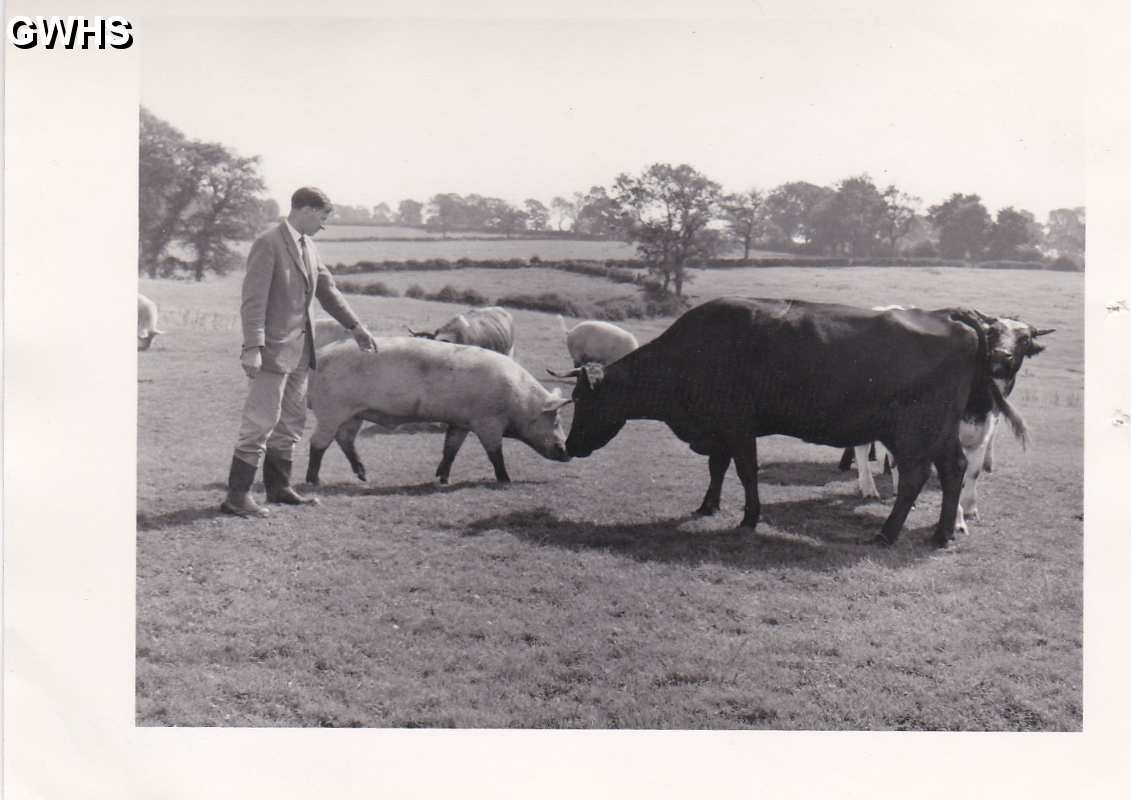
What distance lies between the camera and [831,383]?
5.05m

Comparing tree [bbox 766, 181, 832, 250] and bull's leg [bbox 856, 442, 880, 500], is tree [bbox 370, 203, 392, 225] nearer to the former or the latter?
tree [bbox 766, 181, 832, 250]

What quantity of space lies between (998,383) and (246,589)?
404 centimetres

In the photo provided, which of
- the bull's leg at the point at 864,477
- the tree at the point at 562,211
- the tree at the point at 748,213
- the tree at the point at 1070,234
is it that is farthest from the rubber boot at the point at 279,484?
the tree at the point at 1070,234

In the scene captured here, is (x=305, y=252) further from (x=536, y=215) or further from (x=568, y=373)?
(x=568, y=373)

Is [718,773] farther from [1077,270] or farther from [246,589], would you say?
[1077,270]

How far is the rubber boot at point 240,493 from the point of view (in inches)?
191

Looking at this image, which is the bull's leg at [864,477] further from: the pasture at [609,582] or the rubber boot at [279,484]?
the rubber boot at [279,484]

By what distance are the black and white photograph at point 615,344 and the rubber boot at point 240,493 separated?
2 centimetres

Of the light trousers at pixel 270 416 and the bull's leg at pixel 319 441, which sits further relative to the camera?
the bull's leg at pixel 319 441

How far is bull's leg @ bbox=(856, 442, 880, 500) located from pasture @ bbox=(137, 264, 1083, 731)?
0.47 ft

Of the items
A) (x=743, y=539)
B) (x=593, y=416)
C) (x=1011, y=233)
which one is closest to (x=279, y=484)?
(x=593, y=416)

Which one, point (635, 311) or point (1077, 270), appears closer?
point (1077, 270)

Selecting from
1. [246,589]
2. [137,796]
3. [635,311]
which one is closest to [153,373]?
[246,589]

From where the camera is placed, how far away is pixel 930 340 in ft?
16.3
